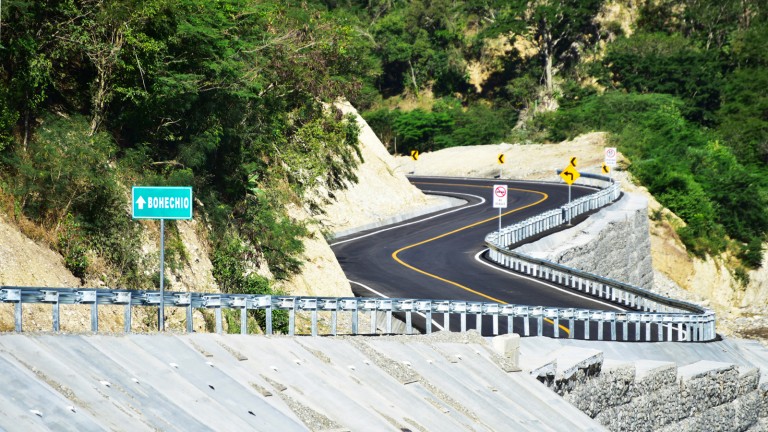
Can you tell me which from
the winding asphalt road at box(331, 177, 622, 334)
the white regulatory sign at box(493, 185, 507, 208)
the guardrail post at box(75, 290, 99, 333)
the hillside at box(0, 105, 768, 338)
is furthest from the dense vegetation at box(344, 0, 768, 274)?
the guardrail post at box(75, 290, 99, 333)

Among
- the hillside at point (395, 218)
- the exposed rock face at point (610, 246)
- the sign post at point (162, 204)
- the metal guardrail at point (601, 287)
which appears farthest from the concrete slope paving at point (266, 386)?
the exposed rock face at point (610, 246)

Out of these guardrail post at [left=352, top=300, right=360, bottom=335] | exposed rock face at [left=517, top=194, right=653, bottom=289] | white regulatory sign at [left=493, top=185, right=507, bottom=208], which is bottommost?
→ exposed rock face at [left=517, top=194, right=653, bottom=289]

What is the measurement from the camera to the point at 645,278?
5447 cm

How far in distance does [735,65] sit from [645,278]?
65010 millimetres

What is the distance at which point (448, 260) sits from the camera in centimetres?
4266

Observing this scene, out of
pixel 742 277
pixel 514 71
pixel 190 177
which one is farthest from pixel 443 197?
pixel 514 71

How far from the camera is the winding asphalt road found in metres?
35.3

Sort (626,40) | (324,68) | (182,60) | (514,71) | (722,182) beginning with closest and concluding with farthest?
(182,60)
(324,68)
(722,182)
(626,40)
(514,71)

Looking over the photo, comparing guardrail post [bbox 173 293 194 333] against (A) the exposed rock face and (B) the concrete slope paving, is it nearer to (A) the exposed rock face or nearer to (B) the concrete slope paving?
(B) the concrete slope paving

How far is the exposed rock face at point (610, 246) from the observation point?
148 ft

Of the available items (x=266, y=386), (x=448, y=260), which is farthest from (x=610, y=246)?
(x=266, y=386)

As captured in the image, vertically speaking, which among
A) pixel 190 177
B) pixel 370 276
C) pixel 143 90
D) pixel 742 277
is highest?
pixel 143 90

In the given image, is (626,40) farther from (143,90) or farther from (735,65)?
(143,90)

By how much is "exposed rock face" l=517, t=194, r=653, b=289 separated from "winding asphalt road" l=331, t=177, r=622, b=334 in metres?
3.03
